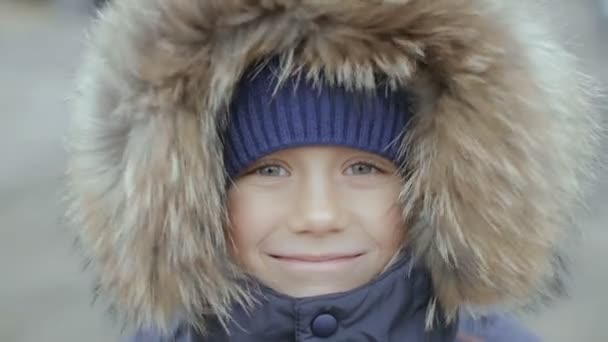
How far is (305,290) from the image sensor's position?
6.44ft

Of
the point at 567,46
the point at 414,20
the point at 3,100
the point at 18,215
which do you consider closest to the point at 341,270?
the point at 414,20

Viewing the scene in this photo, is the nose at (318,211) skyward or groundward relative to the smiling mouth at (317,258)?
skyward

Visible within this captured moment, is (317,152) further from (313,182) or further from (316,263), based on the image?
(316,263)

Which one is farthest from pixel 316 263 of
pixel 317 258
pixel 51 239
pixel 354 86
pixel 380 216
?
pixel 51 239

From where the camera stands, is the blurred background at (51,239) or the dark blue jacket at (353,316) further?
the blurred background at (51,239)

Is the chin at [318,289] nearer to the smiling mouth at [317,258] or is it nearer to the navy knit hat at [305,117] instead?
the smiling mouth at [317,258]

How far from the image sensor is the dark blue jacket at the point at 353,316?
6.42 ft

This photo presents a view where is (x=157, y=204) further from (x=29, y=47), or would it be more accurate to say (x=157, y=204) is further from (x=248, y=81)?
(x=29, y=47)

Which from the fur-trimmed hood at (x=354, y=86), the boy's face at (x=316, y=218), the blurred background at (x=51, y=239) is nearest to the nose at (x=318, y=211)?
the boy's face at (x=316, y=218)

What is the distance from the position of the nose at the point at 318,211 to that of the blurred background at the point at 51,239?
1.57 feet

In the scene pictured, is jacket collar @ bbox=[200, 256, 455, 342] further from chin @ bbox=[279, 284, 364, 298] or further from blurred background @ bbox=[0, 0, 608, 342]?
blurred background @ bbox=[0, 0, 608, 342]

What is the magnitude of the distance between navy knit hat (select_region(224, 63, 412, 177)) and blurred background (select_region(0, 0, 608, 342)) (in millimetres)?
350

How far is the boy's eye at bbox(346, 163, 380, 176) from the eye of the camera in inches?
76.6

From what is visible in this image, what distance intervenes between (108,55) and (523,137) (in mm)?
620
